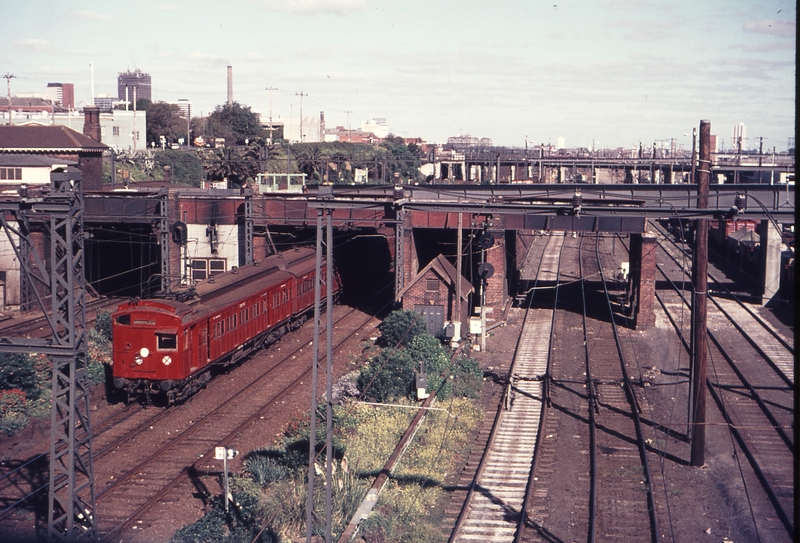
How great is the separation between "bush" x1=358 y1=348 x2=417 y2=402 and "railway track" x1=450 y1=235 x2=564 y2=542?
8.46 ft

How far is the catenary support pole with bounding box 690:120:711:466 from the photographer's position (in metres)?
15.2

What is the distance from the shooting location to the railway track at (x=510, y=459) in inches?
513

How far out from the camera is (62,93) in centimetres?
17400

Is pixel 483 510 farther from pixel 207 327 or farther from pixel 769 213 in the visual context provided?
pixel 207 327

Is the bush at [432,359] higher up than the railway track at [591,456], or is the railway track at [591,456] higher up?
the bush at [432,359]

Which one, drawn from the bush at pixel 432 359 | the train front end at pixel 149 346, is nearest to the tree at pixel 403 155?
the bush at pixel 432 359

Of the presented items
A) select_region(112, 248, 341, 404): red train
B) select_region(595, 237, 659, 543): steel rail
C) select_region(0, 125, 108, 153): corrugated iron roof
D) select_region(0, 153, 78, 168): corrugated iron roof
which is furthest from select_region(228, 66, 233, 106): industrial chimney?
select_region(595, 237, 659, 543): steel rail

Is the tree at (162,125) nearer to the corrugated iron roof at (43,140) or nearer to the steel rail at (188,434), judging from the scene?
the corrugated iron roof at (43,140)

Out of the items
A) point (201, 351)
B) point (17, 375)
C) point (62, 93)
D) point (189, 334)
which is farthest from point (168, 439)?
point (62, 93)

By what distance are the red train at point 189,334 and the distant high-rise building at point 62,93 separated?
146 metres

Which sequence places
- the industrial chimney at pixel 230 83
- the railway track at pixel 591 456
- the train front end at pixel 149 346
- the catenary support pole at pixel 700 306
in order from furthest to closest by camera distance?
the industrial chimney at pixel 230 83 < the train front end at pixel 149 346 < the catenary support pole at pixel 700 306 < the railway track at pixel 591 456

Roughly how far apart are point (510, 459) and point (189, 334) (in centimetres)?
818

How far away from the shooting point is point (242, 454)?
1622 cm

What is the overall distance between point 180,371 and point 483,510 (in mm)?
8545
